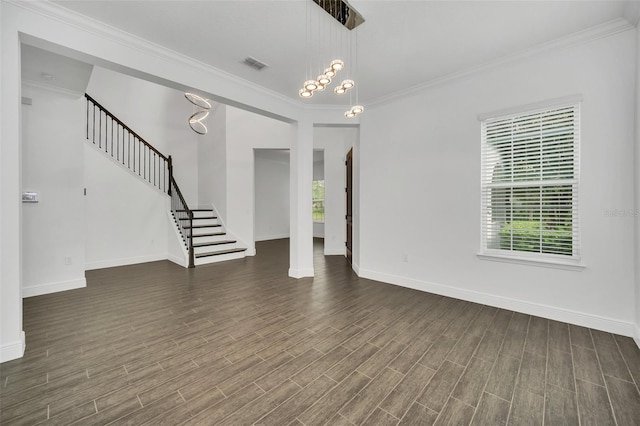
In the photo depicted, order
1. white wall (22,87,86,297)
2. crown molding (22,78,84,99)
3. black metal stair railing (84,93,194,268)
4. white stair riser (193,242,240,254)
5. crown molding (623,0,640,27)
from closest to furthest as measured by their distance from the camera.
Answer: crown molding (623,0,640,27) → crown molding (22,78,84,99) → white wall (22,87,86,297) → white stair riser (193,242,240,254) → black metal stair railing (84,93,194,268)

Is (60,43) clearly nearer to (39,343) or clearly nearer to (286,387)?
(39,343)

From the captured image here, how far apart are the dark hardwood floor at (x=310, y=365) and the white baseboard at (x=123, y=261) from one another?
2.05 meters

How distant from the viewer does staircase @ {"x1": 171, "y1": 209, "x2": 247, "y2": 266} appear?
6.12m

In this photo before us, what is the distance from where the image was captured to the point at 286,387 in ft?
6.21

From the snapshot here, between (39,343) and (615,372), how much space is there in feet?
16.3

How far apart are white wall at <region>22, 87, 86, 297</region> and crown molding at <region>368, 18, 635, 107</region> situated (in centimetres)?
522

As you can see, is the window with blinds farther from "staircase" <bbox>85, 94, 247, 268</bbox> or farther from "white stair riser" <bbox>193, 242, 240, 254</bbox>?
"white stair riser" <bbox>193, 242, 240, 254</bbox>

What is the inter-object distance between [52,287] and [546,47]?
23.9 feet

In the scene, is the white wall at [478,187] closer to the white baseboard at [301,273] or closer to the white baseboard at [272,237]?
the white baseboard at [301,273]

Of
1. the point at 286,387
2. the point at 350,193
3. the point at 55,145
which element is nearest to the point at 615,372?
the point at 286,387

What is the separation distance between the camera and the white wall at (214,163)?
7.22m

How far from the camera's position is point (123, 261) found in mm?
5941

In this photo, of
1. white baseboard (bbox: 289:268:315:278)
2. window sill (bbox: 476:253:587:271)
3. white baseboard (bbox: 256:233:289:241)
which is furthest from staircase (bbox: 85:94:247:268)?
window sill (bbox: 476:253:587:271)

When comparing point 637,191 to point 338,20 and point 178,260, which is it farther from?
point 178,260
